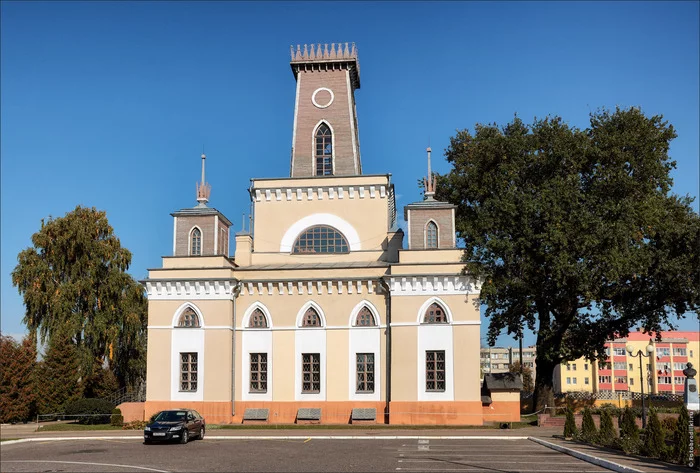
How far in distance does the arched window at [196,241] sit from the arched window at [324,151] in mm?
7272

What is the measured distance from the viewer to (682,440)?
1900cm

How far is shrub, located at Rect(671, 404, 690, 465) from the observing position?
61.5 ft

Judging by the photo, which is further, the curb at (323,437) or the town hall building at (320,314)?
the town hall building at (320,314)

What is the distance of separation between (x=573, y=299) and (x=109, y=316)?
27.7 m

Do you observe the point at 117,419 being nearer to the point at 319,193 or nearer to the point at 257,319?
the point at 257,319

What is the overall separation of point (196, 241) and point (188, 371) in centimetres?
646

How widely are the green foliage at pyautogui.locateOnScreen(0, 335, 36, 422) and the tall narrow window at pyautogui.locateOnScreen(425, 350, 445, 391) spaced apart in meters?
20.7

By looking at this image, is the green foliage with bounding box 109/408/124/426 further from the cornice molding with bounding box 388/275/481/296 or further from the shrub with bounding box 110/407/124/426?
the cornice molding with bounding box 388/275/481/296

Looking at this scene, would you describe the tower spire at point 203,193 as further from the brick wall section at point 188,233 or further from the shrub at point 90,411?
the shrub at point 90,411

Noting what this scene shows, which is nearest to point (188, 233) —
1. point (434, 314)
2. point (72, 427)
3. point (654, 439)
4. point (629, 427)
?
point (72, 427)

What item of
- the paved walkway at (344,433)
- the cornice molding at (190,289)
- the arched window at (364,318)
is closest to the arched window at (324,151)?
the arched window at (364,318)

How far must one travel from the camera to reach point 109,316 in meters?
45.5

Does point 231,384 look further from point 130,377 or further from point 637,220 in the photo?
point 637,220

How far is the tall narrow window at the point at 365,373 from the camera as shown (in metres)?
34.9
